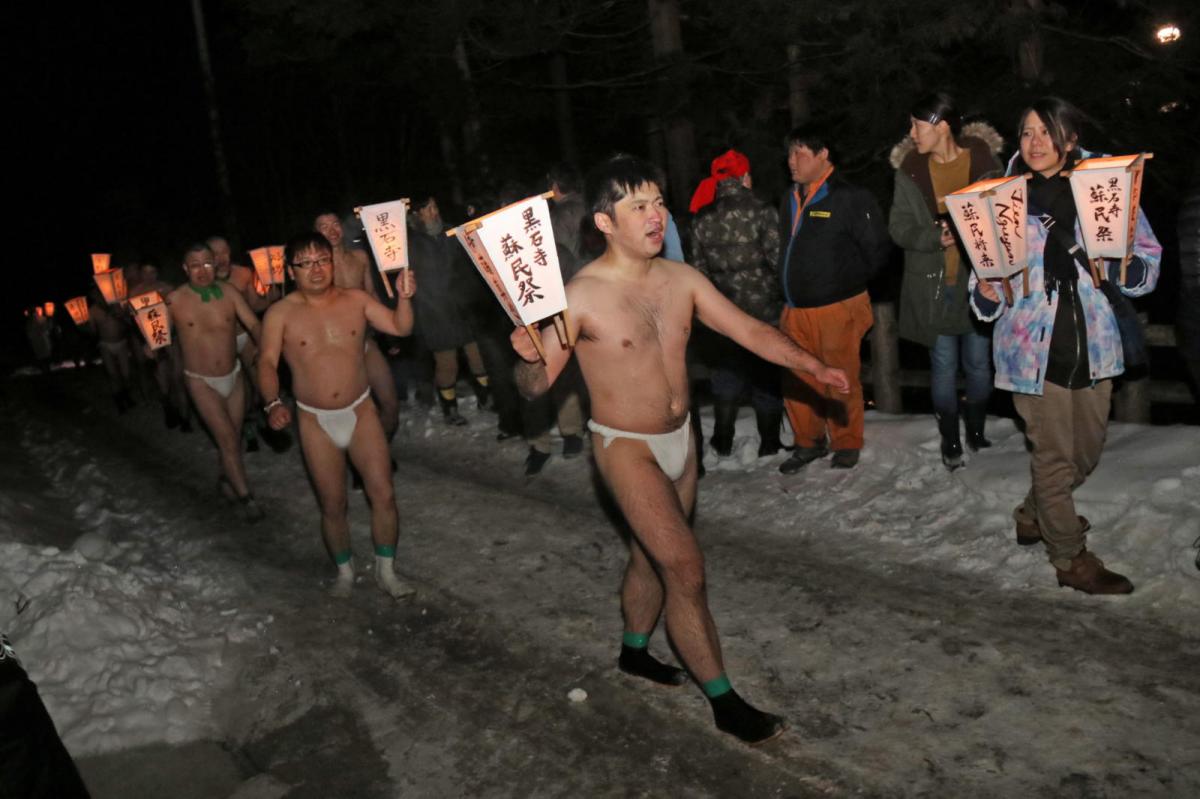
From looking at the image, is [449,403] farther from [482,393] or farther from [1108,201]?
[1108,201]

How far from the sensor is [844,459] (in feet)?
24.6

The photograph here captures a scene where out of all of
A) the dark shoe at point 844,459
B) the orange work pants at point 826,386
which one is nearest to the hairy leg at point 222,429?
the orange work pants at point 826,386

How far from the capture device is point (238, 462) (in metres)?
8.88

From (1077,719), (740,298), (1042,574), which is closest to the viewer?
(1077,719)

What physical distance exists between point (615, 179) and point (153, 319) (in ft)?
23.0

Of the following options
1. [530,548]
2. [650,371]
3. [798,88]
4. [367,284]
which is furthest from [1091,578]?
[798,88]

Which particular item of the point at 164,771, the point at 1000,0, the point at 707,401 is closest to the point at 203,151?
the point at 707,401

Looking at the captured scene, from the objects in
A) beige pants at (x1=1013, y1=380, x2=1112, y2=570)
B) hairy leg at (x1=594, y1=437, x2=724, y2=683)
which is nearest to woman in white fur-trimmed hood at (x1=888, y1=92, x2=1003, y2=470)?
beige pants at (x1=1013, y1=380, x2=1112, y2=570)

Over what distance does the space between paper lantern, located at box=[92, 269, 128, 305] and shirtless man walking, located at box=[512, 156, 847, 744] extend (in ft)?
39.4

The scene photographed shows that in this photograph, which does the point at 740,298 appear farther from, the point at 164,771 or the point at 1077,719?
the point at 164,771

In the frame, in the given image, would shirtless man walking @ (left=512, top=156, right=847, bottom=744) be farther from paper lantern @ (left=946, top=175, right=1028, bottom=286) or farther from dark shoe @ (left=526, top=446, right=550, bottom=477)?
dark shoe @ (left=526, top=446, right=550, bottom=477)

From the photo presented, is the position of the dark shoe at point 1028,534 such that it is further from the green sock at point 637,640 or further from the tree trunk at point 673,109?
the tree trunk at point 673,109

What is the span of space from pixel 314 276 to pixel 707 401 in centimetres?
657

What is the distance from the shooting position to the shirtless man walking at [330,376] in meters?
6.25
